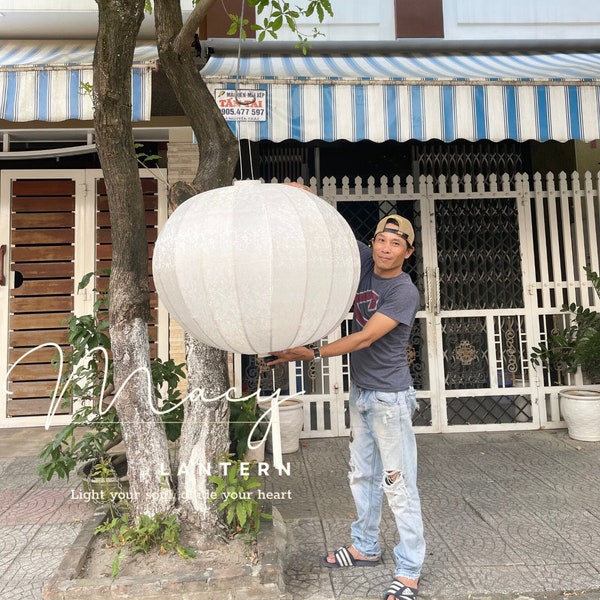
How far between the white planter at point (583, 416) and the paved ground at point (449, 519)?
12cm

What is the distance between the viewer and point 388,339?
8.47 feet

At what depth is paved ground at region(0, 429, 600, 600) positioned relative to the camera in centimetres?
260

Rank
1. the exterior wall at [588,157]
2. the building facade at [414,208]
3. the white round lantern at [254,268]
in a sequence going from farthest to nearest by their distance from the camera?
1. the exterior wall at [588,157]
2. the building facade at [414,208]
3. the white round lantern at [254,268]

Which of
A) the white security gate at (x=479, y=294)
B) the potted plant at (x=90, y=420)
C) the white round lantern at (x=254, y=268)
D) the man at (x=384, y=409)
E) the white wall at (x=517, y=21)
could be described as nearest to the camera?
the white round lantern at (x=254, y=268)

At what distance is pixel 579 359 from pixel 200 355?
400 cm

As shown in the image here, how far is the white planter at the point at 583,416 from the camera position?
4770mm

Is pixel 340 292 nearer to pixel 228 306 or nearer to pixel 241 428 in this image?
pixel 228 306

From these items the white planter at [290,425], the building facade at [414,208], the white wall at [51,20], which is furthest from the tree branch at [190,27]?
the white planter at [290,425]

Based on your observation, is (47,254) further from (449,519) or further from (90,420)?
(449,519)

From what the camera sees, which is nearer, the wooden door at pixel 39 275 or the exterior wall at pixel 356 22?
the exterior wall at pixel 356 22

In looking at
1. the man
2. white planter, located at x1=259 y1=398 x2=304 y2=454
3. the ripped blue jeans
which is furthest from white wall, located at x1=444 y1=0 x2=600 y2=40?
the ripped blue jeans

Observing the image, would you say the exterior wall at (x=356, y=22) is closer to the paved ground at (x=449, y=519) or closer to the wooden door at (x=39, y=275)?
the wooden door at (x=39, y=275)

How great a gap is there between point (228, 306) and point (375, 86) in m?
3.00

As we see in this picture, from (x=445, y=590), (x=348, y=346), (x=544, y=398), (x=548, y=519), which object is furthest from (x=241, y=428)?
(x=544, y=398)
